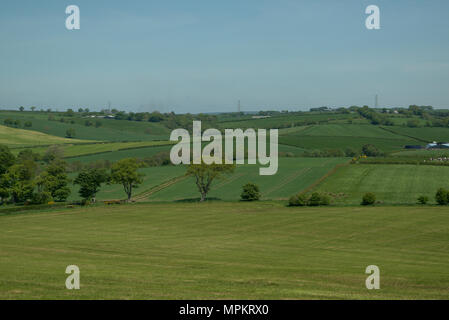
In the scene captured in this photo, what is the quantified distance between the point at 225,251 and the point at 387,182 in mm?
53010

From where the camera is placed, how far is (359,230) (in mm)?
48812

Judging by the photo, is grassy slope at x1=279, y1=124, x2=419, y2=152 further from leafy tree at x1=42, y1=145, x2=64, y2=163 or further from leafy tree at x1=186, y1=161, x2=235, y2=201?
→ leafy tree at x1=42, y1=145, x2=64, y2=163

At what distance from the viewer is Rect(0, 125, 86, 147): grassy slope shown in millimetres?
146125

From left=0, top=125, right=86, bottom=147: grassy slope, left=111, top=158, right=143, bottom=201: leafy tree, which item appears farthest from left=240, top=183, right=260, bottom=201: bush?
left=0, top=125, right=86, bottom=147: grassy slope

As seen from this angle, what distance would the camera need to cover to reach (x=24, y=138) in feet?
506

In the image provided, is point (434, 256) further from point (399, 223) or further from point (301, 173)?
point (301, 173)

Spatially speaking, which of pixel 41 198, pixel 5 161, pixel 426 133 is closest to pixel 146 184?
pixel 41 198

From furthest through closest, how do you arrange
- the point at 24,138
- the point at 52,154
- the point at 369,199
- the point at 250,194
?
the point at 24,138 < the point at 52,154 < the point at 250,194 < the point at 369,199

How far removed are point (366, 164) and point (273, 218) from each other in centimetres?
4863

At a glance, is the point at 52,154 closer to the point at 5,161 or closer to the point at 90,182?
the point at 5,161

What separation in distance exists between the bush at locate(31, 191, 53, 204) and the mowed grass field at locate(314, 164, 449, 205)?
45.6 meters

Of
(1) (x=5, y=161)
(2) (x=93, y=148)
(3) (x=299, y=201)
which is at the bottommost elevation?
(3) (x=299, y=201)
